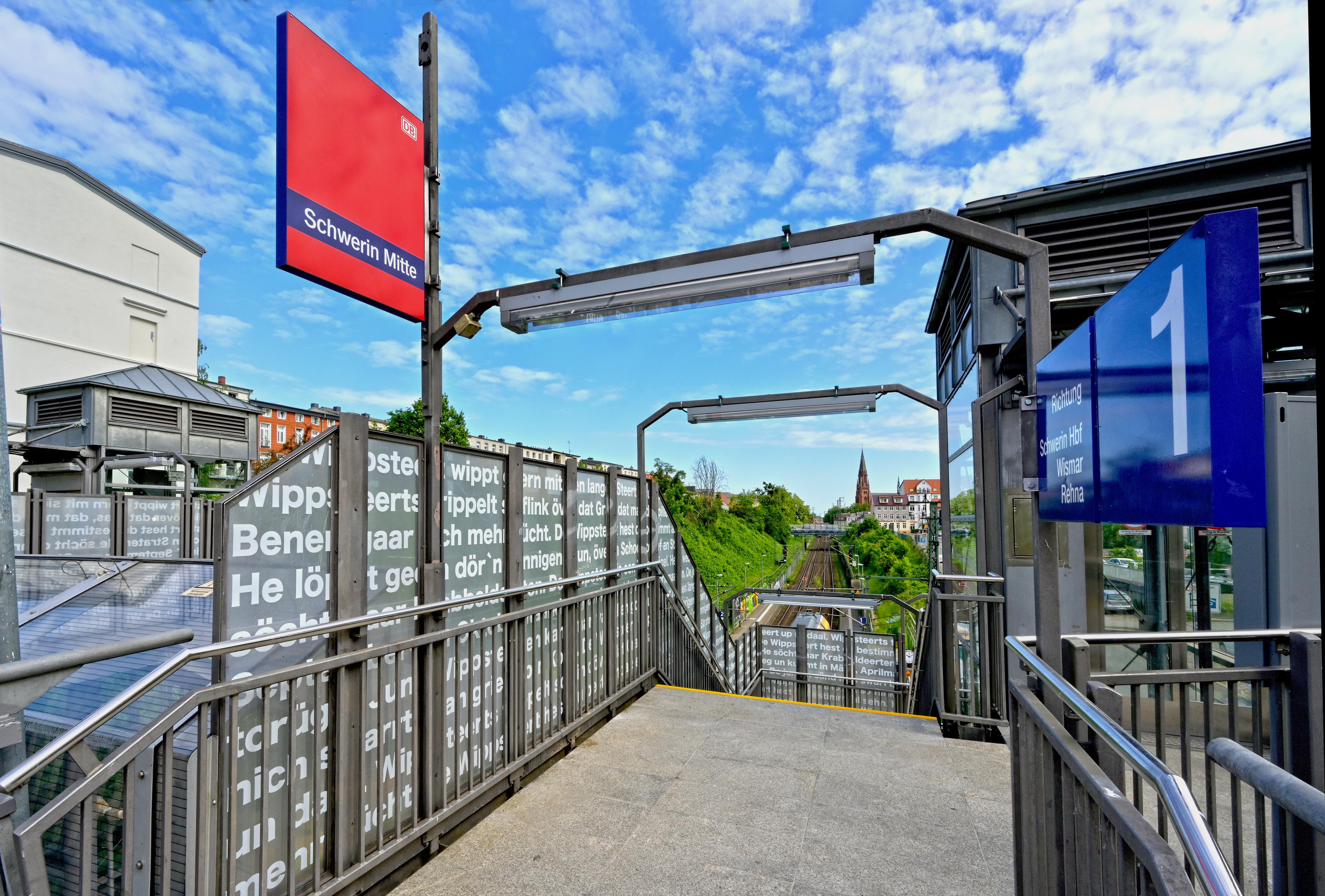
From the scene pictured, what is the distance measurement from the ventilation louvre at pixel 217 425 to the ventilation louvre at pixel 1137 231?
15.7 m

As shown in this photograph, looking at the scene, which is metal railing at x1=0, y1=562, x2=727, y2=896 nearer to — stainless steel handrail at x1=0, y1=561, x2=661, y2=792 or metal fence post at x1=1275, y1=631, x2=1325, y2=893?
stainless steel handrail at x1=0, y1=561, x2=661, y2=792

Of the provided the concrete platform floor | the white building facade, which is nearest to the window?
the white building facade

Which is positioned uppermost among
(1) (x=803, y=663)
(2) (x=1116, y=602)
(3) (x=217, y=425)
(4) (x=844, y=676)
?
(3) (x=217, y=425)

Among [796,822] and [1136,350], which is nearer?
[1136,350]

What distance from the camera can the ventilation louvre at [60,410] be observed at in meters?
11.5

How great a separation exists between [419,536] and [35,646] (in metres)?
2.17

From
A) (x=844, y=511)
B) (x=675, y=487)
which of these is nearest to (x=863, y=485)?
(x=844, y=511)

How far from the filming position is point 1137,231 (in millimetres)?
5598

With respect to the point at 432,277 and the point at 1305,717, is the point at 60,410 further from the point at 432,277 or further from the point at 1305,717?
the point at 1305,717

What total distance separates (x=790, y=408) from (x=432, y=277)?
453cm

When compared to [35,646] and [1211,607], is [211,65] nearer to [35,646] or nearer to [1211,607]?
[35,646]

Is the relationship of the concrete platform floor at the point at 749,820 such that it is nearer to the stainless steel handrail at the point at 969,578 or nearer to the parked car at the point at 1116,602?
the stainless steel handrail at the point at 969,578

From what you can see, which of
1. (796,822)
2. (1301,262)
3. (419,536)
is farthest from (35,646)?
(1301,262)

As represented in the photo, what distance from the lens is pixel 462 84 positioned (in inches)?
131
